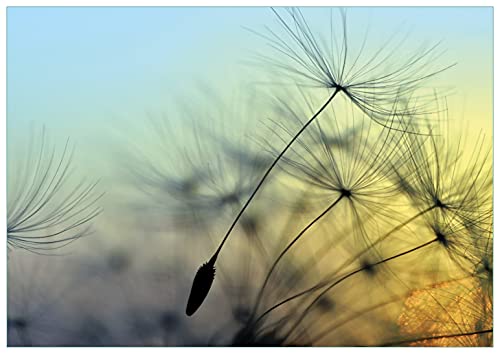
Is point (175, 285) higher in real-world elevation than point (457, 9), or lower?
lower

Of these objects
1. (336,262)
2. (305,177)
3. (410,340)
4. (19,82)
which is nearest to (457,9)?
(305,177)

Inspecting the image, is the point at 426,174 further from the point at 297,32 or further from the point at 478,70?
the point at 297,32

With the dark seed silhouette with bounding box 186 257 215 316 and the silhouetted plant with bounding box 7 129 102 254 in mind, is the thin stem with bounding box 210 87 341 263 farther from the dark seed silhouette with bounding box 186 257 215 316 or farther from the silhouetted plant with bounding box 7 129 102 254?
the silhouetted plant with bounding box 7 129 102 254

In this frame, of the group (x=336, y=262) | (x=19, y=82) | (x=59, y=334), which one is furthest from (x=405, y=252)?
(x=19, y=82)

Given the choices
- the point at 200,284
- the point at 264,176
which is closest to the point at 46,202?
the point at 200,284

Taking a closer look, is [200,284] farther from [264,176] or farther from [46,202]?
[46,202]

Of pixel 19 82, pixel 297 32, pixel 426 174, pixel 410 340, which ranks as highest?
pixel 297 32

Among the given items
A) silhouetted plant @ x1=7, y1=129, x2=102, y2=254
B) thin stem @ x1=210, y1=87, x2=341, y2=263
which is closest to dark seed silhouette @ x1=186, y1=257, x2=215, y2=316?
thin stem @ x1=210, y1=87, x2=341, y2=263

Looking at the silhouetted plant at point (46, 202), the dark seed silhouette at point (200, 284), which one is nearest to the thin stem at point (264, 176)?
the dark seed silhouette at point (200, 284)
